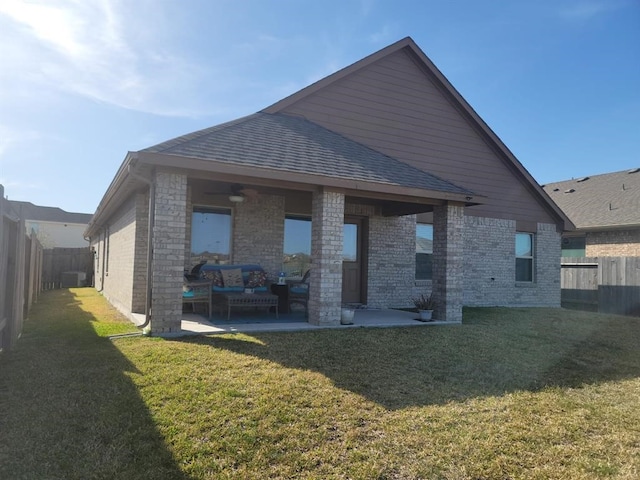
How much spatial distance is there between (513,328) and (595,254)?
37.9 feet

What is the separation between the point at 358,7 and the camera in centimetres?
917

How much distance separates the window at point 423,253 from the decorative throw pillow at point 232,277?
5525 mm

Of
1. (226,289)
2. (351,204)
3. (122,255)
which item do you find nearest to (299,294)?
(226,289)

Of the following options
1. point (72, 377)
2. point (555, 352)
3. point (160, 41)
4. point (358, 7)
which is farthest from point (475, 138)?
point (72, 377)

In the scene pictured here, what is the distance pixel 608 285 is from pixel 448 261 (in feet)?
27.2

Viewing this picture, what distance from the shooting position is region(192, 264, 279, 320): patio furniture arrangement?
813 cm

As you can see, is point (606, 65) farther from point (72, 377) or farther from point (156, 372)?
point (72, 377)

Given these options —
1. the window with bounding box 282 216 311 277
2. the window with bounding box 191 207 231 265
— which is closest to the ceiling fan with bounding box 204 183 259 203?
the window with bounding box 191 207 231 265

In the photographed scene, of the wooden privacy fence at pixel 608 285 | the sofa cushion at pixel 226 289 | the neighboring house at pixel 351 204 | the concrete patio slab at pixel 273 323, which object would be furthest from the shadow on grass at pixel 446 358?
the wooden privacy fence at pixel 608 285

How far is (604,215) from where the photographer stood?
17344 millimetres

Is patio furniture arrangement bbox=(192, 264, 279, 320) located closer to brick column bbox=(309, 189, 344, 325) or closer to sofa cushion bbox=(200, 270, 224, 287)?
sofa cushion bbox=(200, 270, 224, 287)

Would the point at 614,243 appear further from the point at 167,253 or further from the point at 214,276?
the point at 167,253

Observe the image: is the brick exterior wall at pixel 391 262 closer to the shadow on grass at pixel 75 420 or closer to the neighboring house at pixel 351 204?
the neighboring house at pixel 351 204

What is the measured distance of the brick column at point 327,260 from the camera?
7.71 m
